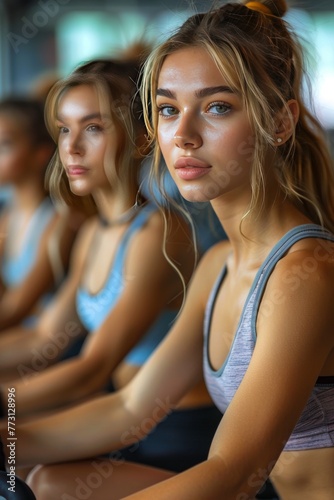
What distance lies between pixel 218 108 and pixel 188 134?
37 mm

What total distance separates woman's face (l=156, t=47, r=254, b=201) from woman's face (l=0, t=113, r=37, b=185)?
88 centimetres

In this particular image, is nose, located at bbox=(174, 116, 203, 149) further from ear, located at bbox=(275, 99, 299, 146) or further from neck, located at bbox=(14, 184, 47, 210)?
neck, located at bbox=(14, 184, 47, 210)

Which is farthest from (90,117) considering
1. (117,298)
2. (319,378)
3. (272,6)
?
(117,298)

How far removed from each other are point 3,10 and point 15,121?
1.92 m

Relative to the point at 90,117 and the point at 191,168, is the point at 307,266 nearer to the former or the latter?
the point at 191,168

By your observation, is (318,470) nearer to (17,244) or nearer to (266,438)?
(266,438)

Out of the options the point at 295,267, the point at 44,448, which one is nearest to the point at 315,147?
the point at 295,267

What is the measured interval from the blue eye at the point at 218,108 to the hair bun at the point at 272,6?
0.13 m

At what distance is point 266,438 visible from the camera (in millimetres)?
716

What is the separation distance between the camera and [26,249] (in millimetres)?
1997

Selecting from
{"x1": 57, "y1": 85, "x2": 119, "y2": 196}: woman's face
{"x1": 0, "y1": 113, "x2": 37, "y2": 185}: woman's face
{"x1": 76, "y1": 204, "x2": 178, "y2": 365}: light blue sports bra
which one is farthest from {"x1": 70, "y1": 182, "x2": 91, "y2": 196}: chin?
{"x1": 0, "y1": 113, "x2": 37, "y2": 185}: woman's face

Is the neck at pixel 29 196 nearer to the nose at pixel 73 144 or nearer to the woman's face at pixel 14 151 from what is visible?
the woman's face at pixel 14 151

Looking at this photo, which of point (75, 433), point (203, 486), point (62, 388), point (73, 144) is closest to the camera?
point (203, 486)

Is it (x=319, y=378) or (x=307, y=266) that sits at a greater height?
(x=307, y=266)
